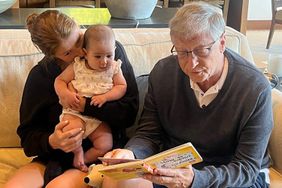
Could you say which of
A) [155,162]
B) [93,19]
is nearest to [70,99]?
[155,162]

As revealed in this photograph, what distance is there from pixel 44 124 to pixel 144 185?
1.74ft

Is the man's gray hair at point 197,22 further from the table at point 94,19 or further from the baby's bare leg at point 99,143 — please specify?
the table at point 94,19

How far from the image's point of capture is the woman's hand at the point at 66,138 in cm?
159

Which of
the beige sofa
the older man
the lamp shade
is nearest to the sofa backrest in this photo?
the beige sofa

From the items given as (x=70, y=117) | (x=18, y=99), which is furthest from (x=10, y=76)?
(x=70, y=117)

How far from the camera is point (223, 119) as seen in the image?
60.6 inches

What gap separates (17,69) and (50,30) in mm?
435

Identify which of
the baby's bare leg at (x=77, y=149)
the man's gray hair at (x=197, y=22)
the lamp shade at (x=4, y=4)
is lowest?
the baby's bare leg at (x=77, y=149)

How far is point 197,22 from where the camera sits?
4.57ft

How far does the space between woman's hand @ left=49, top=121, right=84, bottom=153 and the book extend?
318mm

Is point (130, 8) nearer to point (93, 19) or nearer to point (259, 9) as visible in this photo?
point (93, 19)

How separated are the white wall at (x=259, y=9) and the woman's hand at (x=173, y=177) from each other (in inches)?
212

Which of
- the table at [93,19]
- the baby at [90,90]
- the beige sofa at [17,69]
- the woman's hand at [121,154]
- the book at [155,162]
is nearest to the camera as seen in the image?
the book at [155,162]

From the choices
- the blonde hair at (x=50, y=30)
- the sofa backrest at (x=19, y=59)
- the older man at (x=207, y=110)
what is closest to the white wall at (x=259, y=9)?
the sofa backrest at (x=19, y=59)
